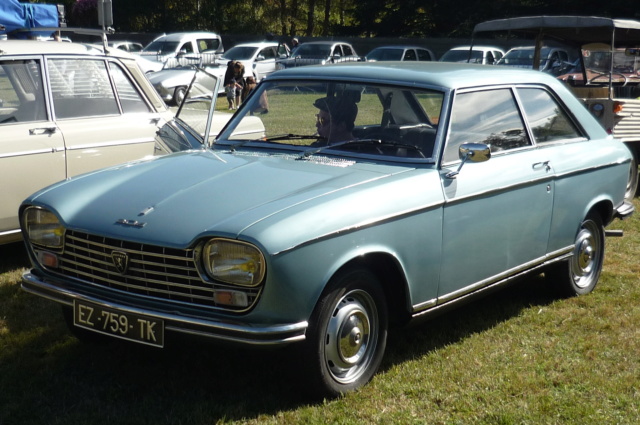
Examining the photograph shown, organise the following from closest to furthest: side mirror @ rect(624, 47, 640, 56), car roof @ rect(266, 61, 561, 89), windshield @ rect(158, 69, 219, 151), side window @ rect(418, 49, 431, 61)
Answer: car roof @ rect(266, 61, 561, 89)
windshield @ rect(158, 69, 219, 151)
side mirror @ rect(624, 47, 640, 56)
side window @ rect(418, 49, 431, 61)

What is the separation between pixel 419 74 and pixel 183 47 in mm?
24618

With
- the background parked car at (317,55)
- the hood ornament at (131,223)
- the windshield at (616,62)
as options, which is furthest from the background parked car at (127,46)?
the hood ornament at (131,223)

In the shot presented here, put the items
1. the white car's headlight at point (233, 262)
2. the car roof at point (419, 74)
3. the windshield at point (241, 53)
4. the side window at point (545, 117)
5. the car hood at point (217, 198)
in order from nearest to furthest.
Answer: the white car's headlight at point (233, 262) → the car hood at point (217, 198) → the car roof at point (419, 74) → the side window at point (545, 117) → the windshield at point (241, 53)

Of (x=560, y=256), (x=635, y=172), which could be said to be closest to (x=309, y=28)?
(x=635, y=172)

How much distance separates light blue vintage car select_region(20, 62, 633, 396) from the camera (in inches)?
149

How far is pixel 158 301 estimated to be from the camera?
3.93 m

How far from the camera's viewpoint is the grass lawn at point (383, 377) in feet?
13.3

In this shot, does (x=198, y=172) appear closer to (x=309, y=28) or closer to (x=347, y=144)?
(x=347, y=144)

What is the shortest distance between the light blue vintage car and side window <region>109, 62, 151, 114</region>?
58.3 inches

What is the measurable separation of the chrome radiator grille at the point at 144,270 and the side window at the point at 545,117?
2611 mm

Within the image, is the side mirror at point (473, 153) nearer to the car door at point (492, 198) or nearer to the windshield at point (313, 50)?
the car door at point (492, 198)

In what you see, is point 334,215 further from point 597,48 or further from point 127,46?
point 127,46

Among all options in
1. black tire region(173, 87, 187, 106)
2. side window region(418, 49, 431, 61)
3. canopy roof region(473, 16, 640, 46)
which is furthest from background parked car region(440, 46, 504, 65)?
black tire region(173, 87, 187, 106)

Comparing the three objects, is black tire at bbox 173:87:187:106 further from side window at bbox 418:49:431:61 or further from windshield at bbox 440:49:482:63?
side window at bbox 418:49:431:61
